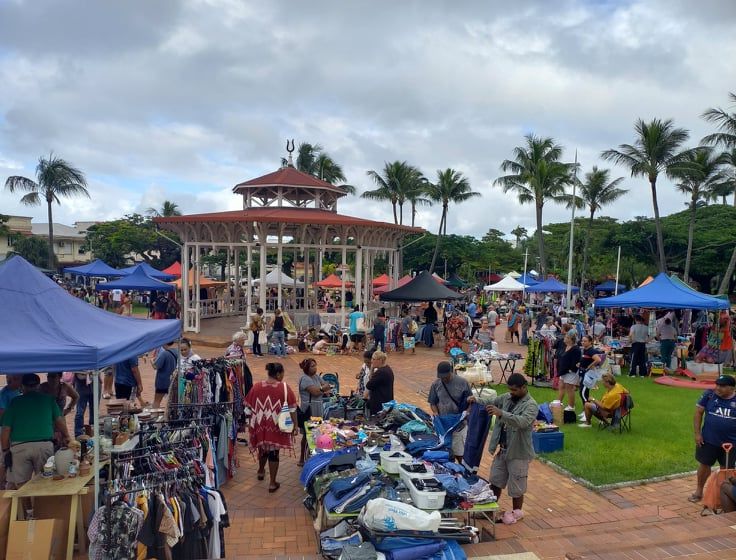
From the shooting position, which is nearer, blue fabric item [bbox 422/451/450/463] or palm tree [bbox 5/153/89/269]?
blue fabric item [bbox 422/451/450/463]

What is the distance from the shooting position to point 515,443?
579cm

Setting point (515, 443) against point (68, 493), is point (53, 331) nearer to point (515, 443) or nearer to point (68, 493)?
point (68, 493)

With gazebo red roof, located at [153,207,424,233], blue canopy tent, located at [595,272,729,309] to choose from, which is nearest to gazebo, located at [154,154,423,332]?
gazebo red roof, located at [153,207,424,233]

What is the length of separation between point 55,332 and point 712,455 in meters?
7.23

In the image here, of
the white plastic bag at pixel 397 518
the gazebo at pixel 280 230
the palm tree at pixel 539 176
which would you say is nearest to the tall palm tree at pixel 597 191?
the palm tree at pixel 539 176

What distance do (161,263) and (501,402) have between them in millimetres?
48986

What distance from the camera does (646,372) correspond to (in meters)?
14.3

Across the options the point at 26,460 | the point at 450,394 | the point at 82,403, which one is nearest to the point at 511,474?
the point at 450,394

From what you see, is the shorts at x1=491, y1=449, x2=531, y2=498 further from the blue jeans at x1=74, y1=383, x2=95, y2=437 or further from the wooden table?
the blue jeans at x1=74, y1=383, x2=95, y2=437

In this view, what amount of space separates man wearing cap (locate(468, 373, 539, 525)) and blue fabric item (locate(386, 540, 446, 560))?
53.6 inches

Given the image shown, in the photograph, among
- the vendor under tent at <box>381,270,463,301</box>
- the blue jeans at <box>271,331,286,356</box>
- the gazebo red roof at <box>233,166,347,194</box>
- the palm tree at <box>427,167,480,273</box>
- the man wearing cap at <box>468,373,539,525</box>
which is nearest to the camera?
the man wearing cap at <box>468,373,539,525</box>

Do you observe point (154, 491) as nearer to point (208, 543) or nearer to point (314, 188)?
point (208, 543)

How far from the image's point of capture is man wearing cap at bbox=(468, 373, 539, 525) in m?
5.68

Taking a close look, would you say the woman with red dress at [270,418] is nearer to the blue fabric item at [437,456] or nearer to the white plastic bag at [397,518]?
the blue fabric item at [437,456]
